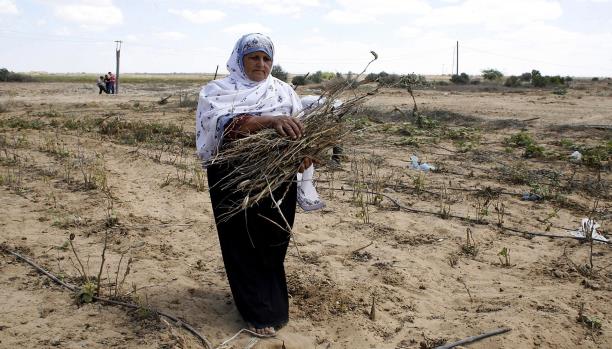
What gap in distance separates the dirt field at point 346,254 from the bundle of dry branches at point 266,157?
373mm

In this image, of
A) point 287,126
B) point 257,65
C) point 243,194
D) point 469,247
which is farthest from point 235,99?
point 469,247

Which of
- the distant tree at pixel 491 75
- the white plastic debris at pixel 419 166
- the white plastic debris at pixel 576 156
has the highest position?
the distant tree at pixel 491 75

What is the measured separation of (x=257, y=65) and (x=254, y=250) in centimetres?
98

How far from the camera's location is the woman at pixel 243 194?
2.70 m

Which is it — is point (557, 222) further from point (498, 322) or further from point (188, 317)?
point (188, 317)

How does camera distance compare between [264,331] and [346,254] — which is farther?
[346,254]

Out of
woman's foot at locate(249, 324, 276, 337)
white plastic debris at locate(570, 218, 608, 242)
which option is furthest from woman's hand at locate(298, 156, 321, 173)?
white plastic debris at locate(570, 218, 608, 242)

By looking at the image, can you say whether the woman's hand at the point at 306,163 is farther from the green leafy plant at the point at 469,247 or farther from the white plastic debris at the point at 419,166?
the white plastic debris at the point at 419,166

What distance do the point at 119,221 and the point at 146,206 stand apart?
545mm

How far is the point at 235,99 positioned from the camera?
2732mm

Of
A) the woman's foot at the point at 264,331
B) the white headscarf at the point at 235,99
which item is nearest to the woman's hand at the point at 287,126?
the white headscarf at the point at 235,99

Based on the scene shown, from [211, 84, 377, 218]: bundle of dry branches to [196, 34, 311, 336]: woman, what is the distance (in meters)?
0.05

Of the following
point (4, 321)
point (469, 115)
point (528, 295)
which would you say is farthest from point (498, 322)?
point (469, 115)

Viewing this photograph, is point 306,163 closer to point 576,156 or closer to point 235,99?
point 235,99
